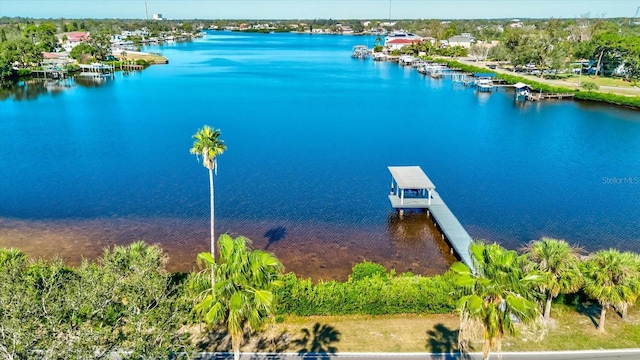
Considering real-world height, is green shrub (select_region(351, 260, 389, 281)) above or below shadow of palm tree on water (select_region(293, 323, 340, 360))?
above

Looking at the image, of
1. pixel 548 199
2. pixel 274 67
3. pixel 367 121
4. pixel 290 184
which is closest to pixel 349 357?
pixel 290 184

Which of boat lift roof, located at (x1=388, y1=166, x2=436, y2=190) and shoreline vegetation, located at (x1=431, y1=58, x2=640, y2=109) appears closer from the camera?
boat lift roof, located at (x1=388, y1=166, x2=436, y2=190)

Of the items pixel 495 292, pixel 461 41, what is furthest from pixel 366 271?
pixel 461 41

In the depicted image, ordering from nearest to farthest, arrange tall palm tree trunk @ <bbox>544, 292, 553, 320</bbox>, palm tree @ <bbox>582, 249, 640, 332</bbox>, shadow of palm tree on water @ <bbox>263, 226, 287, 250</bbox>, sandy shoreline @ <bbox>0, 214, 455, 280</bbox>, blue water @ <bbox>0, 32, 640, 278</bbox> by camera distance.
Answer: palm tree @ <bbox>582, 249, 640, 332</bbox> < tall palm tree trunk @ <bbox>544, 292, 553, 320</bbox> < sandy shoreline @ <bbox>0, 214, 455, 280</bbox> < shadow of palm tree on water @ <bbox>263, 226, 287, 250</bbox> < blue water @ <bbox>0, 32, 640, 278</bbox>

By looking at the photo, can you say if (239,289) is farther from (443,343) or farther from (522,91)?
(522,91)

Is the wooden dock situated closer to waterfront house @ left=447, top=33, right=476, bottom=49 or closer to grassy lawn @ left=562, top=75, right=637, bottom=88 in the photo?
grassy lawn @ left=562, top=75, right=637, bottom=88

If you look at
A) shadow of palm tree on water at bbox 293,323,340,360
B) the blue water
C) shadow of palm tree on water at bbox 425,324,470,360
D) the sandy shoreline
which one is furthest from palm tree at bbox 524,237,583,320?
the blue water

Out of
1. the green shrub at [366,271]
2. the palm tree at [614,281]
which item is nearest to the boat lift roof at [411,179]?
the green shrub at [366,271]
